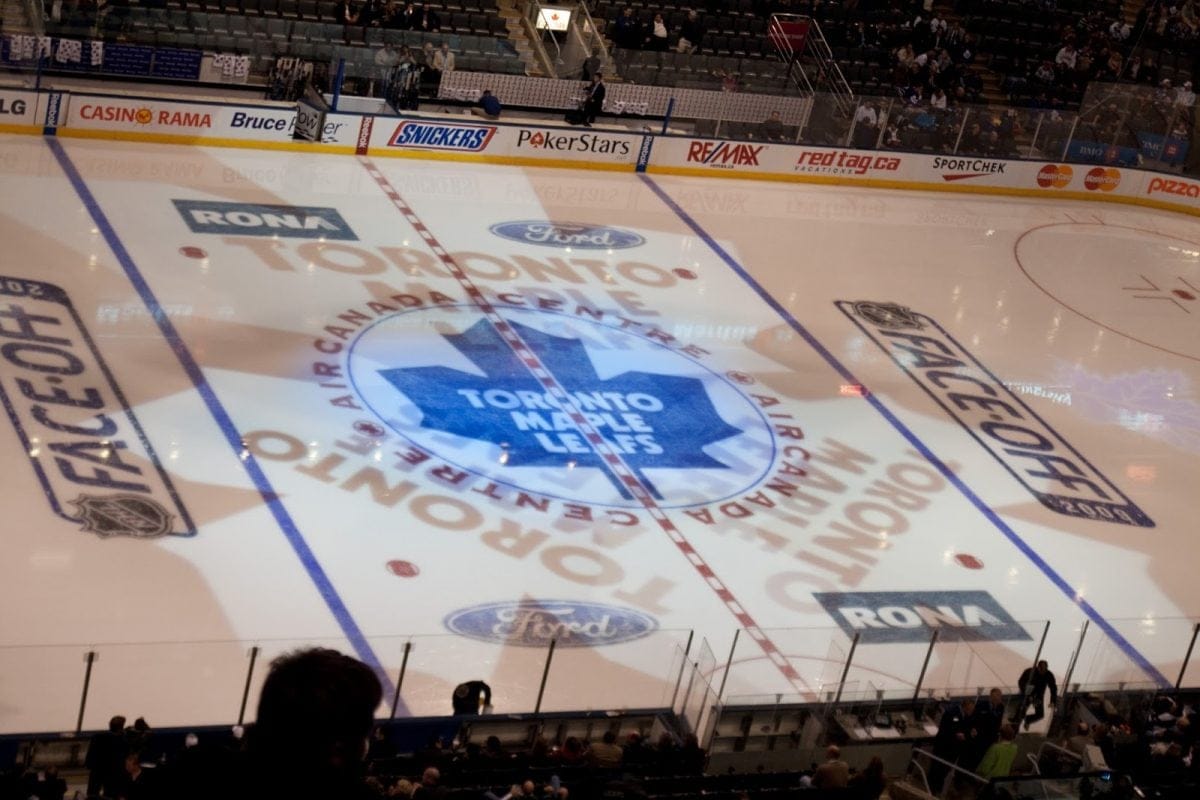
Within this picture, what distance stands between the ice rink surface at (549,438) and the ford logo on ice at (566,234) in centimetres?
9

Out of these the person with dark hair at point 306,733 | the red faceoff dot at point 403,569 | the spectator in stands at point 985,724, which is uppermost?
the person with dark hair at point 306,733

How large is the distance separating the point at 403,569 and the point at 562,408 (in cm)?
428

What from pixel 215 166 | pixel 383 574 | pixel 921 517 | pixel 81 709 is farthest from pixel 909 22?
pixel 81 709

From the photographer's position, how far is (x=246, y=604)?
1372 cm

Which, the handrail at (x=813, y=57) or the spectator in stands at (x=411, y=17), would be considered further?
the handrail at (x=813, y=57)

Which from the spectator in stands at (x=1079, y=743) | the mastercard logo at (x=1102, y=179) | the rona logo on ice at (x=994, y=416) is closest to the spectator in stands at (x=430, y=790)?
the spectator in stands at (x=1079, y=743)

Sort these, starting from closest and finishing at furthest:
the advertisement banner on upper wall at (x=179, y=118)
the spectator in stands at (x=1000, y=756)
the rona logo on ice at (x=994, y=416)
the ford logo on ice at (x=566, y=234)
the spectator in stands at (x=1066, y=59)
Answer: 1. the spectator in stands at (x=1000, y=756)
2. the rona logo on ice at (x=994, y=416)
3. the advertisement banner on upper wall at (x=179, y=118)
4. the ford logo on ice at (x=566, y=234)
5. the spectator in stands at (x=1066, y=59)

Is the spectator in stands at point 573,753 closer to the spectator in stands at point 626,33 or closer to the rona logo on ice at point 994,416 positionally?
the rona logo on ice at point 994,416

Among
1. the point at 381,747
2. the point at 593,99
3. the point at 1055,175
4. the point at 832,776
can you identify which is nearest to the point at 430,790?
the point at 381,747

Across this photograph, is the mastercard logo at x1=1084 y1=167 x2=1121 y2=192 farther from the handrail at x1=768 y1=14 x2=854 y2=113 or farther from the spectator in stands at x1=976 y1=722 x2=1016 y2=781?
the spectator in stands at x1=976 y1=722 x2=1016 y2=781

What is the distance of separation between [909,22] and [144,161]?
55.9ft

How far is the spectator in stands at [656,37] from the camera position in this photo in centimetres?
3031

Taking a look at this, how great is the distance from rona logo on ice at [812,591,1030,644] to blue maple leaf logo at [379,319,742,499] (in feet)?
8.02

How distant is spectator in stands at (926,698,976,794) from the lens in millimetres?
12367
